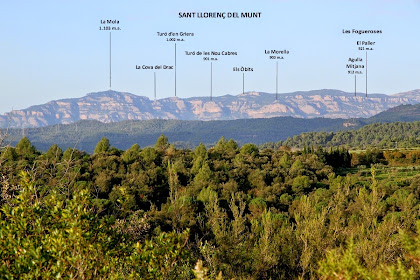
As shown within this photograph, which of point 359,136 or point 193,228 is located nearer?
point 193,228

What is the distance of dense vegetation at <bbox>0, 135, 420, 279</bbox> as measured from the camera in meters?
8.73

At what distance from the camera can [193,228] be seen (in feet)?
124

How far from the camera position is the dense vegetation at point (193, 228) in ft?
28.7

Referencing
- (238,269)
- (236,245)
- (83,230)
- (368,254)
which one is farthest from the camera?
(236,245)

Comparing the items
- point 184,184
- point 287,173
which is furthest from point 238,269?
point 287,173

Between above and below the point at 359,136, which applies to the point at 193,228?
below

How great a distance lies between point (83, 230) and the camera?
29.9ft

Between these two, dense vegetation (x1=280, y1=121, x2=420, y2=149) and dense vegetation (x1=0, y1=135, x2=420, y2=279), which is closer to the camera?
dense vegetation (x1=0, y1=135, x2=420, y2=279)

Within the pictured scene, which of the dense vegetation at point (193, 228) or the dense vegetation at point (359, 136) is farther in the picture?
the dense vegetation at point (359, 136)

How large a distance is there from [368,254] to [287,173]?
40.4 meters

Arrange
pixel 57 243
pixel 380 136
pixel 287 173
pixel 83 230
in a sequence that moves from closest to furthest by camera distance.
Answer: pixel 57 243
pixel 83 230
pixel 287 173
pixel 380 136

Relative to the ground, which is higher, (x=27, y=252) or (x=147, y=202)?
(x=27, y=252)

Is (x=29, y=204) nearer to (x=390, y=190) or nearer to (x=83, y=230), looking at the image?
(x=83, y=230)

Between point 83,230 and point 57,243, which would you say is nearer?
point 57,243
